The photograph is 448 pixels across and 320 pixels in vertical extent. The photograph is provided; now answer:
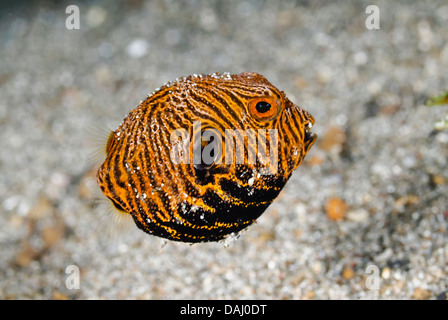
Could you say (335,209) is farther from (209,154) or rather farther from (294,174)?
(209,154)

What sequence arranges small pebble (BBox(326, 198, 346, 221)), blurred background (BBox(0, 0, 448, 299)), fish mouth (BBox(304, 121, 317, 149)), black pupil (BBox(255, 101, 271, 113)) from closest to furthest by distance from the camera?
black pupil (BBox(255, 101, 271, 113)) < fish mouth (BBox(304, 121, 317, 149)) < blurred background (BBox(0, 0, 448, 299)) < small pebble (BBox(326, 198, 346, 221))

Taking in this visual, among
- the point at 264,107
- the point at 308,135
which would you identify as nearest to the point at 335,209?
the point at 308,135

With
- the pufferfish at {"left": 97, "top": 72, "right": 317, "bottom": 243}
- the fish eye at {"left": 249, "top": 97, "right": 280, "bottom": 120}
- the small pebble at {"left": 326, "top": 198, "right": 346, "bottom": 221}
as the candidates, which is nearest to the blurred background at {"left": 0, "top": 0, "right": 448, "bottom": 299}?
the small pebble at {"left": 326, "top": 198, "right": 346, "bottom": 221}

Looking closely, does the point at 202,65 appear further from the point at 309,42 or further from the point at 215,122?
the point at 215,122

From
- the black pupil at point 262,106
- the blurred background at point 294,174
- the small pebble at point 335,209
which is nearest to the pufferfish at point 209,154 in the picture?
the black pupil at point 262,106

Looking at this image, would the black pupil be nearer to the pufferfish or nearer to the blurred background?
the pufferfish
